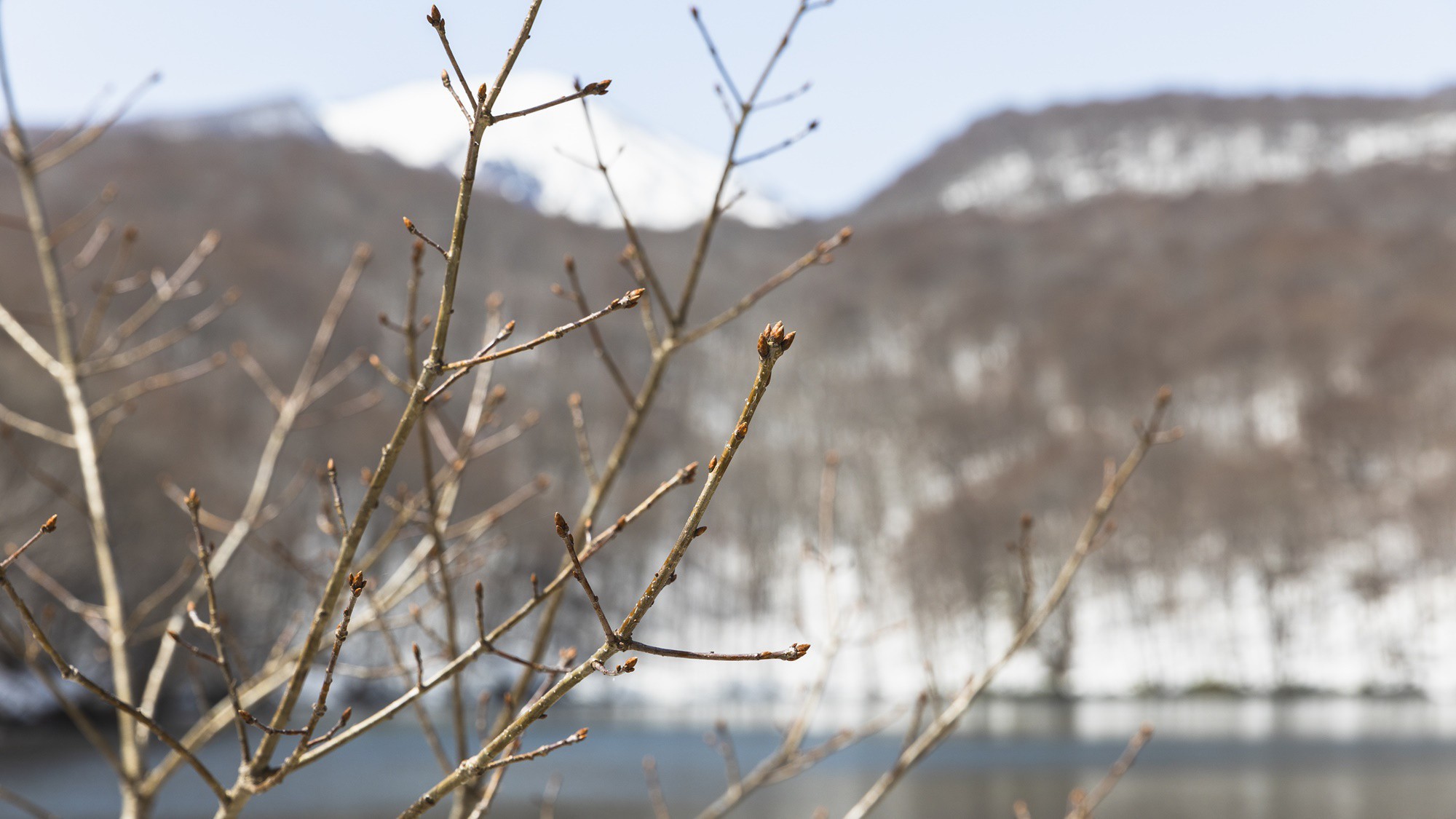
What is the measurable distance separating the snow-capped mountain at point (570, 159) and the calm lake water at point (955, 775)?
11.1 meters

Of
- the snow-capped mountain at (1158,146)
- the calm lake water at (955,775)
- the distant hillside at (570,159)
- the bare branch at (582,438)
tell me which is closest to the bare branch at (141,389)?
the distant hillside at (570,159)

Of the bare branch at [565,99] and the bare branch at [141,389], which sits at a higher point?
the bare branch at [565,99]

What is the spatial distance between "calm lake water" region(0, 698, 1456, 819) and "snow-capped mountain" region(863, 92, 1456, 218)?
58.8 metres

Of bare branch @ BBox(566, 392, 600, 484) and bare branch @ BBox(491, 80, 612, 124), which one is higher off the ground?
bare branch @ BBox(491, 80, 612, 124)

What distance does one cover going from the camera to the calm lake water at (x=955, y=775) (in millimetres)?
12633

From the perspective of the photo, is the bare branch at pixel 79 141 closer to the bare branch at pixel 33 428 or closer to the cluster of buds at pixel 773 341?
the bare branch at pixel 33 428

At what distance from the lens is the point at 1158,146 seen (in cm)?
8581

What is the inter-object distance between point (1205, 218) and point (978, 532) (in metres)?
38.0

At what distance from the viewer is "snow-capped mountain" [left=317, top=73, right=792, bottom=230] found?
1.10m

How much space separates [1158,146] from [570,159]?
9422 centimetres

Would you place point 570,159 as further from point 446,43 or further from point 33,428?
point 33,428

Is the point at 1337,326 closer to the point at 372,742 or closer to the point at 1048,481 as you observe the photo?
the point at 1048,481

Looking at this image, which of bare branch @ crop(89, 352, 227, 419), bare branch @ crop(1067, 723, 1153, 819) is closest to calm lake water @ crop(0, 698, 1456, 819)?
bare branch @ crop(89, 352, 227, 419)

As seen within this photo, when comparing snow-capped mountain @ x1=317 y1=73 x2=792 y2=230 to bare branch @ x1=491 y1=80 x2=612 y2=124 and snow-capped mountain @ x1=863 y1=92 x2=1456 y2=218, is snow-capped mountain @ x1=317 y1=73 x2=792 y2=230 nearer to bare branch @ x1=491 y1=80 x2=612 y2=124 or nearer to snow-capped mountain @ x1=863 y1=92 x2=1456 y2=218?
bare branch @ x1=491 y1=80 x2=612 y2=124
